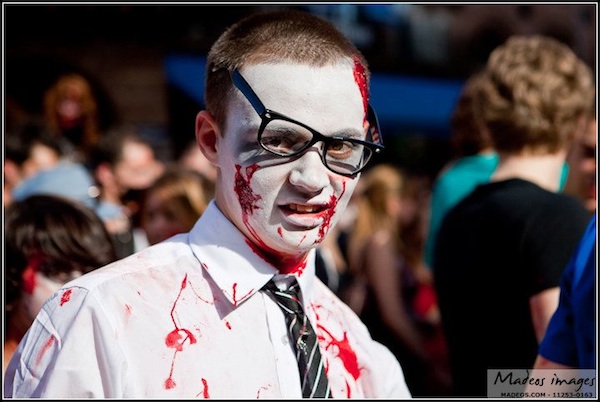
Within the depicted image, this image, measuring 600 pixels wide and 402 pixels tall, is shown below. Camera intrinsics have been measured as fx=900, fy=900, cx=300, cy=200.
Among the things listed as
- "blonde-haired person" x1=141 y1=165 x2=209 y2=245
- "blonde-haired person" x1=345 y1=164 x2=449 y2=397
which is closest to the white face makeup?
"blonde-haired person" x1=141 y1=165 x2=209 y2=245

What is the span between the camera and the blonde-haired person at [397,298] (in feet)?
18.4

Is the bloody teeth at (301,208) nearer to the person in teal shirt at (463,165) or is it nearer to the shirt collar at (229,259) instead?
the shirt collar at (229,259)

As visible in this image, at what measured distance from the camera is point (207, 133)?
2.05 m

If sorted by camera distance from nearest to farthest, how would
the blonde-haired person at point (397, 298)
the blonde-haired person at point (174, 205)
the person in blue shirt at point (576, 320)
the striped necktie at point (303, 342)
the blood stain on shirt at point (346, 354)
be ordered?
the striped necktie at point (303, 342) → the blood stain on shirt at point (346, 354) → the person in blue shirt at point (576, 320) → the blonde-haired person at point (174, 205) → the blonde-haired person at point (397, 298)

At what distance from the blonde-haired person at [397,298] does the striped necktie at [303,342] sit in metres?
3.58

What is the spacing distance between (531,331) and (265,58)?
1.48 m

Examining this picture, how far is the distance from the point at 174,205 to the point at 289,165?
90.7 inches

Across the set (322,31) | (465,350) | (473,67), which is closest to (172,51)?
(473,67)

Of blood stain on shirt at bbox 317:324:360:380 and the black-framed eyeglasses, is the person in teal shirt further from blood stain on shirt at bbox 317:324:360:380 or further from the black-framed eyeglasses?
the black-framed eyeglasses

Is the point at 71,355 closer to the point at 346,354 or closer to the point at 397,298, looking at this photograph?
the point at 346,354

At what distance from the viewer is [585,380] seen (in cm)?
229

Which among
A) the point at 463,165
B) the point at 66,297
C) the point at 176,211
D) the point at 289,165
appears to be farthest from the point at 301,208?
the point at 463,165

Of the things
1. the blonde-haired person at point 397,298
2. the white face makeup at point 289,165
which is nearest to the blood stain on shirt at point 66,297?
the white face makeup at point 289,165

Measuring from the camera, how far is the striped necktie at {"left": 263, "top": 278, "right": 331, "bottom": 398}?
194 centimetres
